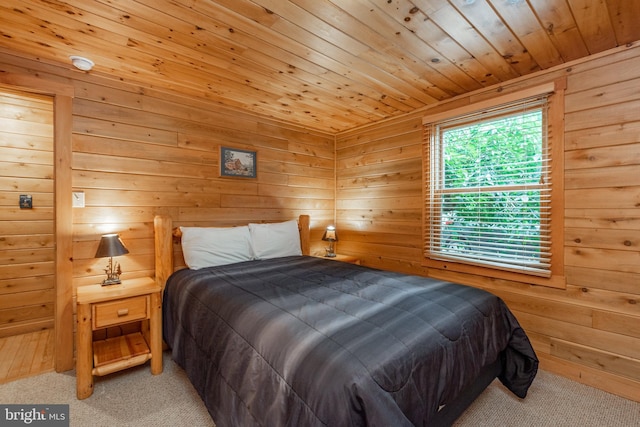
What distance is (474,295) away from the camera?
1825mm

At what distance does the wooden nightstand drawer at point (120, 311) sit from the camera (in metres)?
1.98

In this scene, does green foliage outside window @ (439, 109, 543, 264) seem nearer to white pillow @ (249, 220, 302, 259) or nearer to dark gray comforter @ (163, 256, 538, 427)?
dark gray comforter @ (163, 256, 538, 427)

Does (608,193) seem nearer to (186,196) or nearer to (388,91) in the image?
(388,91)

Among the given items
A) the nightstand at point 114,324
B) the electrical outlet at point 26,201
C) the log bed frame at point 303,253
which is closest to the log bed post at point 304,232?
the log bed frame at point 303,253

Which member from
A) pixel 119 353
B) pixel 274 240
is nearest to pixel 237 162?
pixel 274 240

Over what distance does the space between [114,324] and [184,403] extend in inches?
28.7

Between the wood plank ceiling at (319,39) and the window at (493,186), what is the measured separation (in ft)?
1.12

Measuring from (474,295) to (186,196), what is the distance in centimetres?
251

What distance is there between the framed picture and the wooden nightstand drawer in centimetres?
140

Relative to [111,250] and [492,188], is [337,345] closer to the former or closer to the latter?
[111,250]

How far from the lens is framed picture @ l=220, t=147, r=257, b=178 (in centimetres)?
302

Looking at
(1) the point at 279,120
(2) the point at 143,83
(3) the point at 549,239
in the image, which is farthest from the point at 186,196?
(3) the point at 549,239

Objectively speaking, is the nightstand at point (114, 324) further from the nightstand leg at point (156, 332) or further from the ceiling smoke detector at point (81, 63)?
the ceiling smoke detector at point (81, 63)

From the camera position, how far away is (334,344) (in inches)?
44.8
